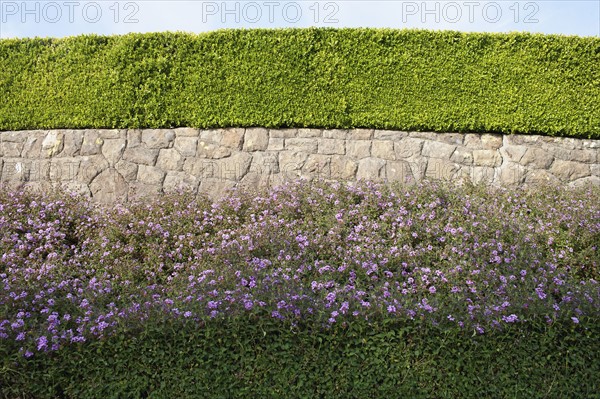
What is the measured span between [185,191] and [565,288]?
189 inches

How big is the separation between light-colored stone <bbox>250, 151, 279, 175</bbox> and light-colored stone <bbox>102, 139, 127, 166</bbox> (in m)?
2.03

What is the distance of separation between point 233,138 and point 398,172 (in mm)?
2454

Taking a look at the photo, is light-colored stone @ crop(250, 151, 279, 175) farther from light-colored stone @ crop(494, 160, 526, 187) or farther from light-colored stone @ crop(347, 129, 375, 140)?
light-colored stone @ crop(494, 160, 526, 187)

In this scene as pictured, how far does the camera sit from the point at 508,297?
4.26 meters

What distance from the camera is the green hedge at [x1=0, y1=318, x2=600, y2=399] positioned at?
12.3 ft

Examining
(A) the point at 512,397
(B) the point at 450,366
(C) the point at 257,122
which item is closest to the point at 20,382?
(B) the point at 450,366

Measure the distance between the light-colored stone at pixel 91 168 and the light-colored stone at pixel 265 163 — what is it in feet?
7.31

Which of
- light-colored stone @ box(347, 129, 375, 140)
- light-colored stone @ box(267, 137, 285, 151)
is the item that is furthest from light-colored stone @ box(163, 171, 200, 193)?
light-colored stone @ box(347, 129, 375, 140)

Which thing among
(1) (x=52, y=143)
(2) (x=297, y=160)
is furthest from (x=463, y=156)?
(1) (x=52, y=143)

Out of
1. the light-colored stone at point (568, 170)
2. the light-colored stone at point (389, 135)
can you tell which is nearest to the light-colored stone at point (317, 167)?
the light-colored stone at point (389, 135)

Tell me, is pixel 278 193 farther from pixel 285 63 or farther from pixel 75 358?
pixel 75 358

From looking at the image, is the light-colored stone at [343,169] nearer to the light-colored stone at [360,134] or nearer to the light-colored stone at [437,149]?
the light-colored stone at [360,134]

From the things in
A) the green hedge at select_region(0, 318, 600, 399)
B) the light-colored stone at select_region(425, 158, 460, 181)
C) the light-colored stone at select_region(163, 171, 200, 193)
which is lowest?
the green hedge at select_region(0, 318, 600, 399)

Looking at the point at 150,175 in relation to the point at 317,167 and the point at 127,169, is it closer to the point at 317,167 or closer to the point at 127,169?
the point at 127,169
